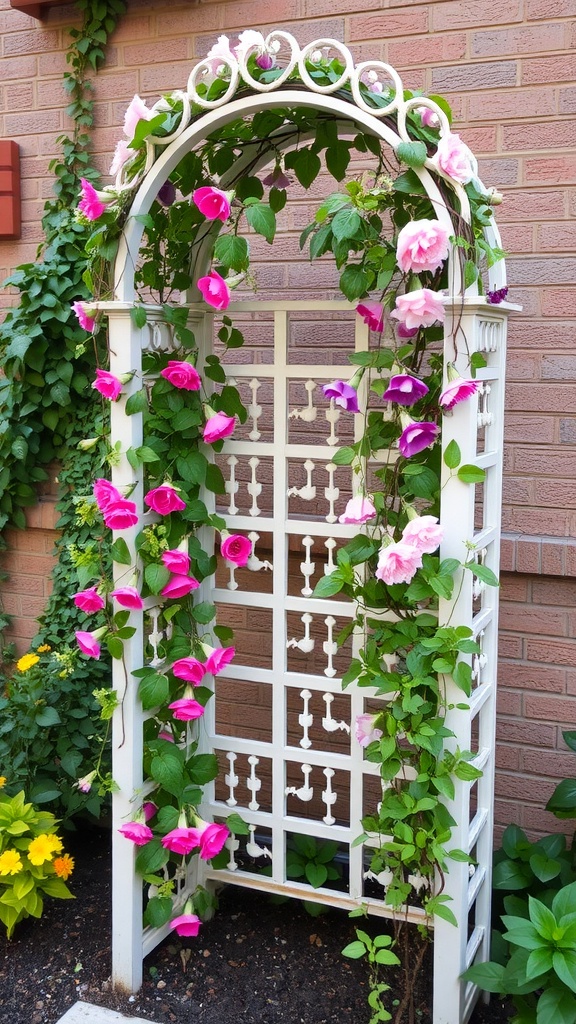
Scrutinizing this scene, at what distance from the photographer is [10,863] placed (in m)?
2.37

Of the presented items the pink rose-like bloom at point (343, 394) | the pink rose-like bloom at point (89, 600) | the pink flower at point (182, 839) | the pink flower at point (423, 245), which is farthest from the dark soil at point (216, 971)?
the pink flower at point (423, 245)

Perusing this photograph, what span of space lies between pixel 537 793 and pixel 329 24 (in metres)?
2.40

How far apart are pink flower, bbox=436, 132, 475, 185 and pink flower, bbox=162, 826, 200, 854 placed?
1.63 m

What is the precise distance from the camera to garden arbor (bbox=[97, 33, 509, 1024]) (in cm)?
189

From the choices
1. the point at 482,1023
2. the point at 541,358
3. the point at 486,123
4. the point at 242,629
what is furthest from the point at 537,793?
the point at 486,123

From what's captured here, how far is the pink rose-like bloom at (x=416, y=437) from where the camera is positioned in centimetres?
183

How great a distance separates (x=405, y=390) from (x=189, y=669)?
0.89 meters

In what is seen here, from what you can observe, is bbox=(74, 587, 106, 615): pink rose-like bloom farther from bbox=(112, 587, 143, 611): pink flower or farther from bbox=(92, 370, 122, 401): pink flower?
bbox=(92, 370, 122, 401): pink flower

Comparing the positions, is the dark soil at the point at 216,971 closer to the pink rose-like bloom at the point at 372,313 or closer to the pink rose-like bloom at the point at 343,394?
the pink rose-like bloom at the point at 343,394

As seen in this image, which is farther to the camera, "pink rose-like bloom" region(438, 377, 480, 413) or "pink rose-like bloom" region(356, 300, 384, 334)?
"pink rose-like bloom" region(356, 300, 384, 334)

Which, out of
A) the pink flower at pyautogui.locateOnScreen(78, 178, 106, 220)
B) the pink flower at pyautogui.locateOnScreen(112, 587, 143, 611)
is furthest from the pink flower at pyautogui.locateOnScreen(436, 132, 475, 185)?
the pink flower at pyautogui.locateOnScreen(112, 587, 143, 611)

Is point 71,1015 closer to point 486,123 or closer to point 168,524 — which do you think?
point 168,524

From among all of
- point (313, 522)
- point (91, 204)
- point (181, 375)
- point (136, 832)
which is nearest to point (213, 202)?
point (91, 204)

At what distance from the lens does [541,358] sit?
8.20 feet
